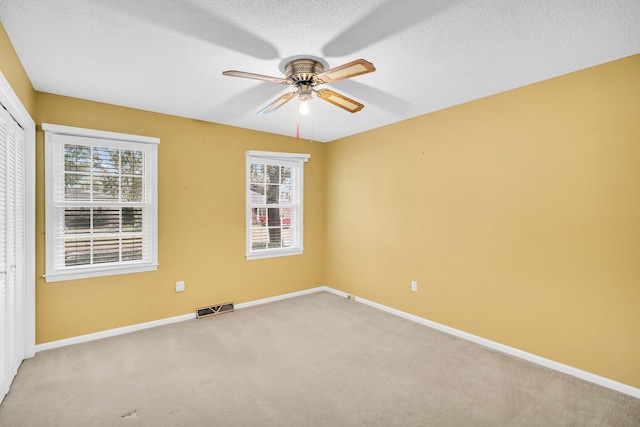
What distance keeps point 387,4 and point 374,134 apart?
264 centimetres

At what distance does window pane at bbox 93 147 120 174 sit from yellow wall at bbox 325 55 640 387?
3114 millimetres

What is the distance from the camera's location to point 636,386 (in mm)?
2293

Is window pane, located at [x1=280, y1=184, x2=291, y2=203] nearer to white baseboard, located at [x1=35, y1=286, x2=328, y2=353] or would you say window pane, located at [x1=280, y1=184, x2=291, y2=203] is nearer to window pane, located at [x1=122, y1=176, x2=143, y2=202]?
white baseboard, located at [x1=35, y1=286, x2=328, y2=353]

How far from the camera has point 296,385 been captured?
2443mm

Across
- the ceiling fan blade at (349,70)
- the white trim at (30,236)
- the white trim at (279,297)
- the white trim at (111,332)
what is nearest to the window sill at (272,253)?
the white trim at (279,297)

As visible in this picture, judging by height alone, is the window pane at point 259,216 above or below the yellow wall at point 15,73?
below

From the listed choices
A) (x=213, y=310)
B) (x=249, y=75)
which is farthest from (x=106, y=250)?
(x=249, y=75)

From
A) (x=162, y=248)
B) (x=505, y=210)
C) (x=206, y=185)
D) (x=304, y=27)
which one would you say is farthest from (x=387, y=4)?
(x=162, y=248)

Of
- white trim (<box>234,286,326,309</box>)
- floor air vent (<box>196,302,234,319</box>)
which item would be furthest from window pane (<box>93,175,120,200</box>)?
white trim (<box>234,286,326,309</box>)

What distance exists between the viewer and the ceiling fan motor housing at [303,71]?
7.38 ft

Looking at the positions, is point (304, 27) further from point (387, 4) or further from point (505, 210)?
point (505, 210)

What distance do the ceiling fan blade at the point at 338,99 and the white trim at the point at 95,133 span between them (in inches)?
85.5

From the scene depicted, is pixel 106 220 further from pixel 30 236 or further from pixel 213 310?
pixel 213 310

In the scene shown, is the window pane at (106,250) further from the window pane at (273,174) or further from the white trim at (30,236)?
the window pane at (273,174)
